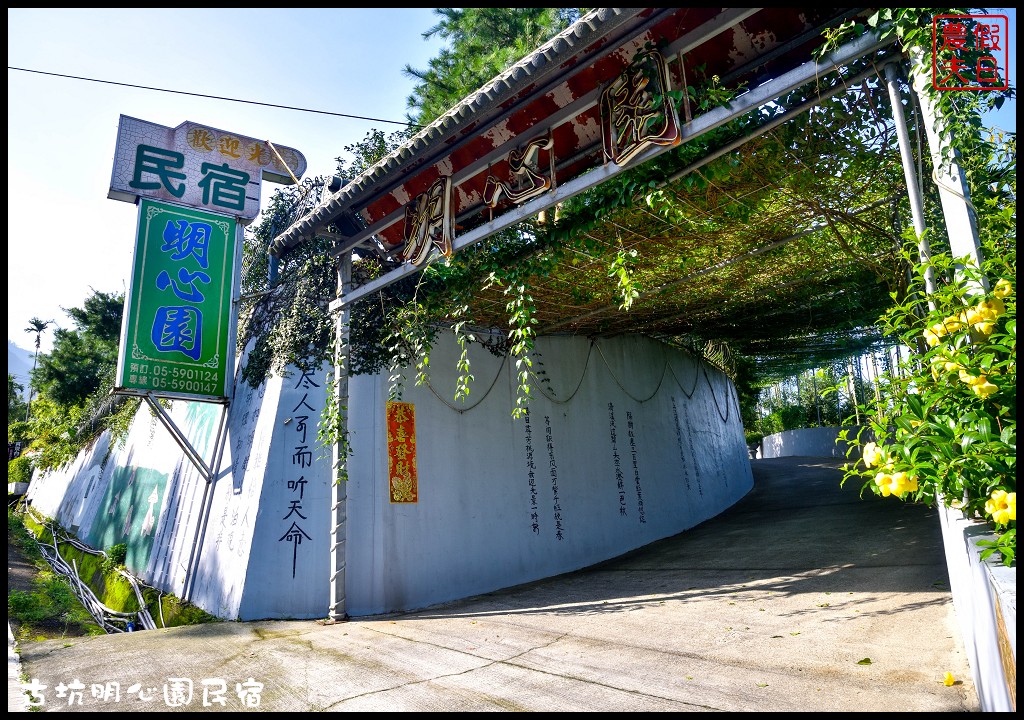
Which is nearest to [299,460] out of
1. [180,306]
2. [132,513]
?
[180,306]

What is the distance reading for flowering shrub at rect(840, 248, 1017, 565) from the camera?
173cm

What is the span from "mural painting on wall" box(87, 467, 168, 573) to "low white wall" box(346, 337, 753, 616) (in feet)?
11.8

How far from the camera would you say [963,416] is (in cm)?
189

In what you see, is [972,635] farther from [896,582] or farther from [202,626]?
[202,626]

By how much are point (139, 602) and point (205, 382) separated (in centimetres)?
265

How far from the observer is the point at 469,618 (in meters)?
5.21

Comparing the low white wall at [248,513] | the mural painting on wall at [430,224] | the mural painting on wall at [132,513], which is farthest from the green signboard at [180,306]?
the mural painting on wall at [430,224]

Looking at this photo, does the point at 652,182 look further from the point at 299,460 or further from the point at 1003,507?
the point at 299,460

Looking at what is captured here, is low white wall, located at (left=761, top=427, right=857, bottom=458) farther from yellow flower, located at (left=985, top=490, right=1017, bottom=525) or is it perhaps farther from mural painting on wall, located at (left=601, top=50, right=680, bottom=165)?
yellow flower, located at (left=985, top=490, right=1017, bottom=525)

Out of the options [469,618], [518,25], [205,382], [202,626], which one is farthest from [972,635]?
[518,25]

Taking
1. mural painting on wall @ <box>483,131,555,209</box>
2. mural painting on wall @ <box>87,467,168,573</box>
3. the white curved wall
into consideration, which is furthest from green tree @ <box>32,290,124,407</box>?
mural painting on wall @ <box>483,131,555,209</box>

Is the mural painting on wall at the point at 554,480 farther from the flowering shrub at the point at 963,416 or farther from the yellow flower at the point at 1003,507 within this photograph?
the yellow flower at the point at 1003,507

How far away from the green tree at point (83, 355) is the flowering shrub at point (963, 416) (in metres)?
15.4

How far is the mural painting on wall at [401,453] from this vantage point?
6.19 metres
